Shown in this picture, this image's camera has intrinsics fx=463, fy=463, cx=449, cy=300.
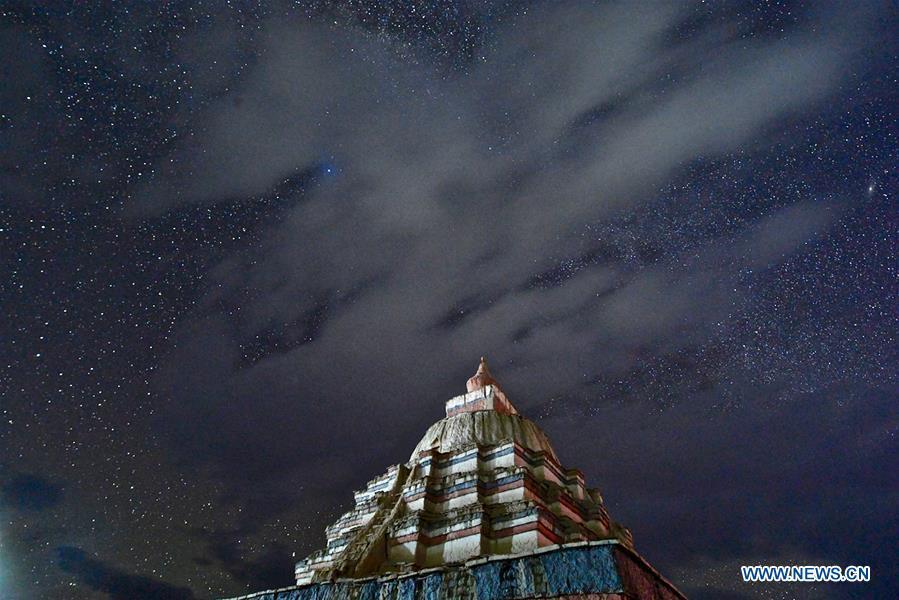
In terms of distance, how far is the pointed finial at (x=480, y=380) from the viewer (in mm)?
32200

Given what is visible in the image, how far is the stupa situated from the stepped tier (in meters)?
0.05

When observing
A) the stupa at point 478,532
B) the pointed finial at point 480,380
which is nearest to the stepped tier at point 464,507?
the stupa at point 478,532

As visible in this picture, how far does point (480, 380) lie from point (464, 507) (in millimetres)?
14286

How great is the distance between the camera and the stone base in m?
7.17

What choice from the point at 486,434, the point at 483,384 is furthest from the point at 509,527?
the point at 483,384

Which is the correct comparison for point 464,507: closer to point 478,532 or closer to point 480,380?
point 478,532

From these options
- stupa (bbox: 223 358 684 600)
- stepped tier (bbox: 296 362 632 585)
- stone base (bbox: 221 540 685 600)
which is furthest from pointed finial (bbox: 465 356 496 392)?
stone base (bbox: 221 540 685 600)

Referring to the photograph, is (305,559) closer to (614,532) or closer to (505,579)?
(614,532)

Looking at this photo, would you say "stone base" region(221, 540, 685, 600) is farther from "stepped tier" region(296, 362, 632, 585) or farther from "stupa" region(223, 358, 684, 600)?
"stepped tier" region(296, 362, 632, 585)

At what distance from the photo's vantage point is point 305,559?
22.4 metres

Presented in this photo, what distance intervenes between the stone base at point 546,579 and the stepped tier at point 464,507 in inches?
227

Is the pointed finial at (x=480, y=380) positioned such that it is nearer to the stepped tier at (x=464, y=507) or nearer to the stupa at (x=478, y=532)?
the stupa at (x=478, y=532)

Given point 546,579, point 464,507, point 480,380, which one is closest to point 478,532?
point 464,507

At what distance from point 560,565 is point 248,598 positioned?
7990mm
